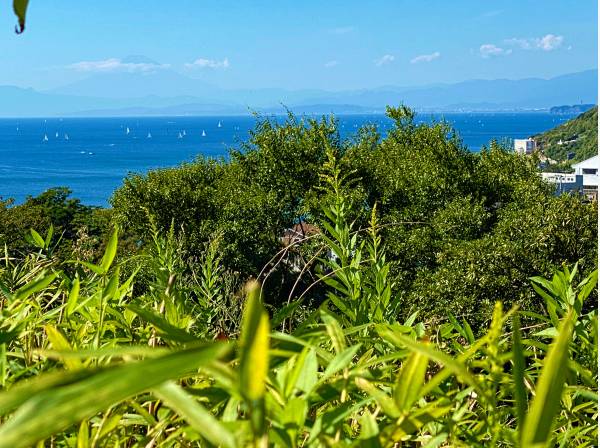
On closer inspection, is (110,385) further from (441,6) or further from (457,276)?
(441,6)

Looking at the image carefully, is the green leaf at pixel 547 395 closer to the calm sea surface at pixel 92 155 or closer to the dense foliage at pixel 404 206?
the dense foliage at pixel 404 206

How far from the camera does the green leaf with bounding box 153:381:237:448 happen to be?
11.8 inches

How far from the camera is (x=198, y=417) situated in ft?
1.02

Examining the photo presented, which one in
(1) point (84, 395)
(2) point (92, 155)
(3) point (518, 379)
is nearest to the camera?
(1) point (84, 395)

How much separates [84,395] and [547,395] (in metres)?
0.21

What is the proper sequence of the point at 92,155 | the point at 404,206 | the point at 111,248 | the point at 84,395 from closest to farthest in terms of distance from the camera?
the point at 84,395 → the point at 111,248 → the point at 404,206 → the point at 92,155

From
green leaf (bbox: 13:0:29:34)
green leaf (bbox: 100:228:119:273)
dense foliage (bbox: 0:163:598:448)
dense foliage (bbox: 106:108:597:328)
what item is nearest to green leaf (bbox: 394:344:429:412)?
dense foliage (bbox: 0:163:598:448)

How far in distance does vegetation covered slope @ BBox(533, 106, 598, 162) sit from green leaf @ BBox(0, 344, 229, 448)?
63.5 metres

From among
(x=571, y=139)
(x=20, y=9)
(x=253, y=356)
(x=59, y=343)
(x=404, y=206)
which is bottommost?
(x=571, y=139)

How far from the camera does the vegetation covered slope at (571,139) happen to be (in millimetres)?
62906

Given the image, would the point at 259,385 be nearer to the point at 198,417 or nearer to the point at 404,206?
the point at 198,417

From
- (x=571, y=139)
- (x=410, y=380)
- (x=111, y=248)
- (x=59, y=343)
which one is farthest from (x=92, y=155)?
(x=410, y=380)

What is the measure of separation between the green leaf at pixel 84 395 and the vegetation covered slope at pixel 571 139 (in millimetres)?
63482

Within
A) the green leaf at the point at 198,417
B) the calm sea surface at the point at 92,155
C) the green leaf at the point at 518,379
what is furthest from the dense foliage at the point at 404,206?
the calm sea surface at the point at 92,155
